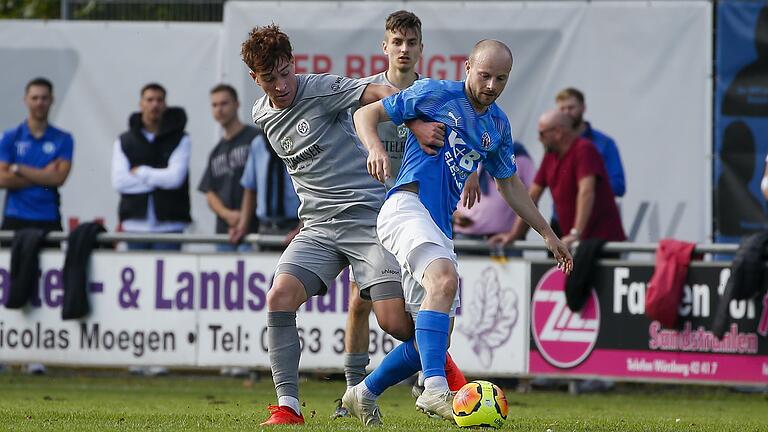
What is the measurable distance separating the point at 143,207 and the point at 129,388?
2.17 meters

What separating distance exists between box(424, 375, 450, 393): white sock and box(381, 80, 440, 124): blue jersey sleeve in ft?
4.60

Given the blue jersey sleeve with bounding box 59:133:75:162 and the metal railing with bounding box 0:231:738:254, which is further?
the blue jersey sleeve with bounding box 59:133:75:162

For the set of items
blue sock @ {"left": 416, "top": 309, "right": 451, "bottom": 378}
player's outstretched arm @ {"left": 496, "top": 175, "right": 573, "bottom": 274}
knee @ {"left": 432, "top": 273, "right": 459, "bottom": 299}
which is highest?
player's outstretched arm @ {"left": 496, "top": 175, "right": 573, "bottom": 274}

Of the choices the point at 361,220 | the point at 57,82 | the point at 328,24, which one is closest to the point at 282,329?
the point at 361,220

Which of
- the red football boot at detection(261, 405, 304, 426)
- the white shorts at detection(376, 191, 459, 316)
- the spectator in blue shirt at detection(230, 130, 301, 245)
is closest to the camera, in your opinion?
the white shorts at detection(376, 191, 459, 316)

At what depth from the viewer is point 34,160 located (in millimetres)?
14578

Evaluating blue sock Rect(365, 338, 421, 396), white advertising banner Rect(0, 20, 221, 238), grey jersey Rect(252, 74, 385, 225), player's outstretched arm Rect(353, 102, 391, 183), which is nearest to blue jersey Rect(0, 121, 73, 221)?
white advertising banner Rect(0, 20, 221, 238)

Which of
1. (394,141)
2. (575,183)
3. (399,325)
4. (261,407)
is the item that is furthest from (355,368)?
(575,183)

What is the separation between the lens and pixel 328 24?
1595 centimetres

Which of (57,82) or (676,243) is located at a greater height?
(57,82)

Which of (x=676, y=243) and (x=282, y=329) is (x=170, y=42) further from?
(x=282, y=329)

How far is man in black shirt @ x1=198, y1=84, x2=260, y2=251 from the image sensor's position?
14117 mm

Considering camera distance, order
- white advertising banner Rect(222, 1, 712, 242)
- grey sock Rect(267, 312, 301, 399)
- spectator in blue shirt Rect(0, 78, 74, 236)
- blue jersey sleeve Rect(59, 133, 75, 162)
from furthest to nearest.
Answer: white advertising banner Rect(222, 1, 712, 242), blue jersey sleeve Rect(59, 133, 75, 162), spectator in blue shirt Rect(0, 78, 74, 236), grey sock Rect(267, 312, 301, 399)

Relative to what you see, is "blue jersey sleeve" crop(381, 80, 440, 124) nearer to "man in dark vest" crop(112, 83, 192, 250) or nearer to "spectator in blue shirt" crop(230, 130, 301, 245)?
"spectator in blue shirt" crop(230, 130, 301, 245)
